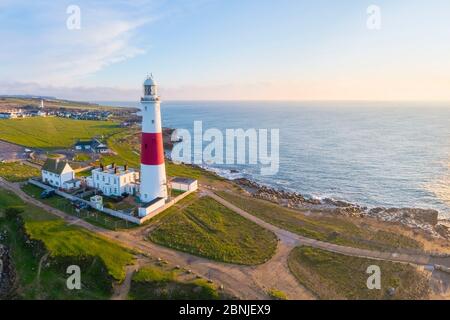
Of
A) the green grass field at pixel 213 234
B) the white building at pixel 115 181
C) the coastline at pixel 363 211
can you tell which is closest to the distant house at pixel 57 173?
the white building at pixel 115 181

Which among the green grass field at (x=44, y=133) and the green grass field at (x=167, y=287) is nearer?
the green grass field at (x=167, y=287)

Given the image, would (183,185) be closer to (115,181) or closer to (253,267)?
(115,181)

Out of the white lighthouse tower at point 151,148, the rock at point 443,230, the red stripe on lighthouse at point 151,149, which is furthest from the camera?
the rock at point 443,230

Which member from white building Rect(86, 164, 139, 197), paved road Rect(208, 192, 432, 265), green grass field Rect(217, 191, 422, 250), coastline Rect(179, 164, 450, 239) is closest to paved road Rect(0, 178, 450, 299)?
paved road Rect(208, 192, 432, 265)

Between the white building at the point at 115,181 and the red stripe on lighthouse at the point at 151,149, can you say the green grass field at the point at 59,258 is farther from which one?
the red stripe on lighthouse at the point at 151,149

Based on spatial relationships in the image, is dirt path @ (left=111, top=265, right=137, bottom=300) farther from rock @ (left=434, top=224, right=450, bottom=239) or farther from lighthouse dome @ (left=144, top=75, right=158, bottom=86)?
rock @ (left=434, top=224, right=450, bottom=239)

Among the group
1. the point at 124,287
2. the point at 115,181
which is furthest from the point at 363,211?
the point at 124,287
